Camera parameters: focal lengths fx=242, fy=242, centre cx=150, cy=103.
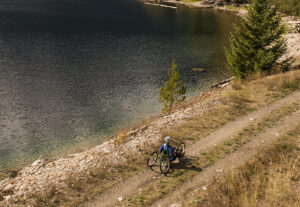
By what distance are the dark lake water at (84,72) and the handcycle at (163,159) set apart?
39.8 feet

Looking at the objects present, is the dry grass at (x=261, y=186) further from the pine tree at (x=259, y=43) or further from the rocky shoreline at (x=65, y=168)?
the pine tree at (x=259, y=43)

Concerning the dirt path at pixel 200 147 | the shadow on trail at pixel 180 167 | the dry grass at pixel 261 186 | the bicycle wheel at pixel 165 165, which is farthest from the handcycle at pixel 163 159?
the dry grass at pixel 261 186

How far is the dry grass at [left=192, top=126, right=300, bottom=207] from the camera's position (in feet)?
39.7

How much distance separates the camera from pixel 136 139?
22.4m

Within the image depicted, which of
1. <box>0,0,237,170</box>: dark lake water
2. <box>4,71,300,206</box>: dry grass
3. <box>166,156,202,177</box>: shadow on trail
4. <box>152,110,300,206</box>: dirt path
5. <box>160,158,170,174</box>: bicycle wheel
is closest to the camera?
<box>152,110,300,206</box>: dirt path

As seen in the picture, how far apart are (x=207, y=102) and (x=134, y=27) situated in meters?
74.6

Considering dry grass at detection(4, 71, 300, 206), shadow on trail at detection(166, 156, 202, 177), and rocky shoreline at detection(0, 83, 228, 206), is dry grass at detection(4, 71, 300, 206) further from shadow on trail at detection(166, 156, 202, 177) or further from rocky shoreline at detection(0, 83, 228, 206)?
rocky shoreline at detection(0, 83, 228, 206)

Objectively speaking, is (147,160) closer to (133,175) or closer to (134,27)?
(133,175)

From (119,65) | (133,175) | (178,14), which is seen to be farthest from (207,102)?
(178,14)

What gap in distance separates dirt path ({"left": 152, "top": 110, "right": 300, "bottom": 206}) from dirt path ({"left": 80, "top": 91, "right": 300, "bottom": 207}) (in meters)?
0.21

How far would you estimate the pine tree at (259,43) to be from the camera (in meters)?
33.0

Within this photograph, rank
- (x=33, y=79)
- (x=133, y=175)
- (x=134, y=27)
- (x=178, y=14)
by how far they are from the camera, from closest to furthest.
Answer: (x=133, y=175), (x=33, y=79), (x=134, y=27), (x=178, y=14)

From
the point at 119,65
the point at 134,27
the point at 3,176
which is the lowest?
the point at 3,176

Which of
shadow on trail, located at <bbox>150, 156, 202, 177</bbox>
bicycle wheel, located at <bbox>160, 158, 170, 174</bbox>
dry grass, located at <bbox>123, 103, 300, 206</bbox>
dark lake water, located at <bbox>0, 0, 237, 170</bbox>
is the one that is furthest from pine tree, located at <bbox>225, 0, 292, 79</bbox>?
bicycle wheel, located at <bbox>160, 158, 170, 174</bbox>
